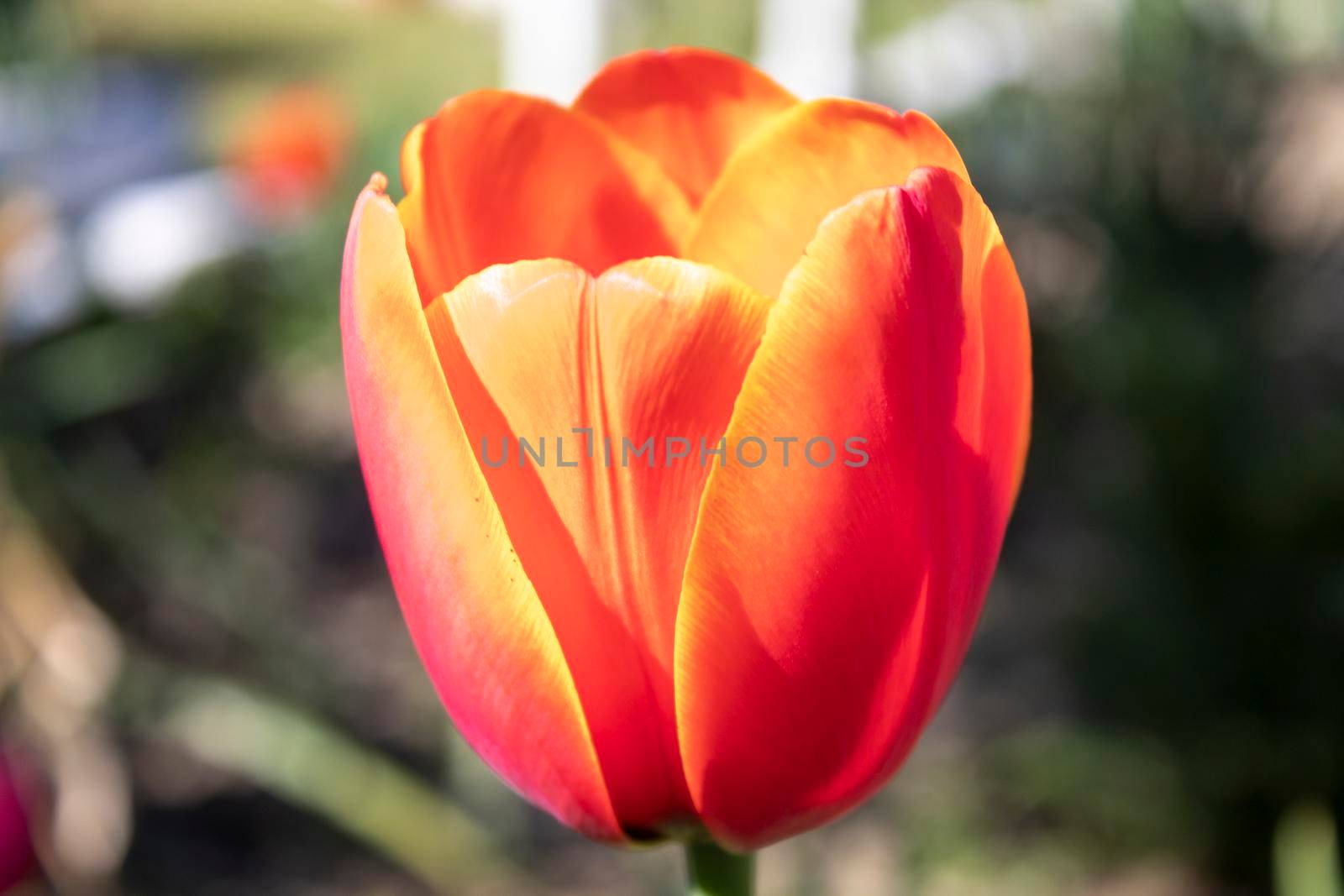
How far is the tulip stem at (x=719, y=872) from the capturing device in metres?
0.22

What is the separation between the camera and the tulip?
0.19m

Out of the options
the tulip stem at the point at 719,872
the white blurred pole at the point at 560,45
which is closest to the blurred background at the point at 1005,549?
the white blurred pole at the point at 560,45

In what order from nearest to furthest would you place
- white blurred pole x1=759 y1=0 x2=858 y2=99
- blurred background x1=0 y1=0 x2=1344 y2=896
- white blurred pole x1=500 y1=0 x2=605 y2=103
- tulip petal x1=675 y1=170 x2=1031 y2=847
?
tulip petal x1=675 y1=170 x2=1031 y2=847, blurred background x1=0 y1=0 x2=1344 y2=896, white blurred pole x1=500 y1=0 x2=605 y2=103, white blurred pole x1=759 y1=0 x2=858 y2=99

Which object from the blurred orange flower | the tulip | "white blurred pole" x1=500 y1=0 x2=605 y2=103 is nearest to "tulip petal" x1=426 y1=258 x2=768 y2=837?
the tulip

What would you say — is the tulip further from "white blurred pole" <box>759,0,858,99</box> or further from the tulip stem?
"white blurred pole" <box>759,0,858,99</box>

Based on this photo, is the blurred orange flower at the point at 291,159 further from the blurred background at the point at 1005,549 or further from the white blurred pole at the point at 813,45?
the white blurred pole at the point at 813,45

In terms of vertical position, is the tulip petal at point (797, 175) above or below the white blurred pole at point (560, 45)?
above

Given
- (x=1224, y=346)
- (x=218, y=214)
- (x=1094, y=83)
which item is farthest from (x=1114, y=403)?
(x=218, y=214)

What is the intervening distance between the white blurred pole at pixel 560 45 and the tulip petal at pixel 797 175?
0.81 m

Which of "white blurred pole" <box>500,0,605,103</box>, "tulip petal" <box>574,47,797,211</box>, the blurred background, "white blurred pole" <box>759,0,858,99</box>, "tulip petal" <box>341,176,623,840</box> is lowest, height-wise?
the blurred background

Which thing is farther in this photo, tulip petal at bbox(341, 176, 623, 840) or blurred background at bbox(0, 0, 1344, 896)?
blurred background at bbox(0, 0, 1344, 896)

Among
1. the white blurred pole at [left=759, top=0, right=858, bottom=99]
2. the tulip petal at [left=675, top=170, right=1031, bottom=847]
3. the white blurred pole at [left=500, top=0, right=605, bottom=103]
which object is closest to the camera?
the tulip petal at [left=675, top=170, right=1031, bottom=847]

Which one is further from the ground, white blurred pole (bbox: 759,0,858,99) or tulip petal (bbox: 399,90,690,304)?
tulip petal (bbox: 399,90,690,304)

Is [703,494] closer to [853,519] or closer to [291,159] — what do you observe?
[853,519]
